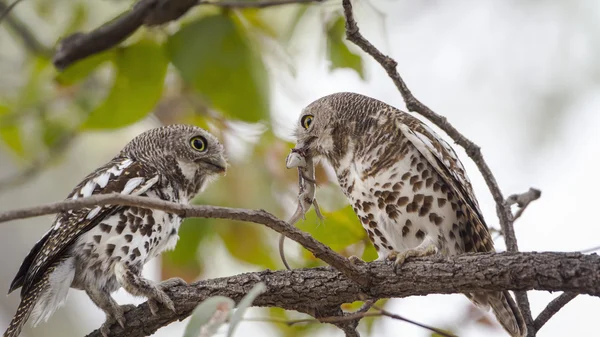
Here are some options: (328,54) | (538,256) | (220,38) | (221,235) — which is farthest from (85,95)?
(538,256)

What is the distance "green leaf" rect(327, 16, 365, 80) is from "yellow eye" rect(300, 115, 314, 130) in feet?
1.09

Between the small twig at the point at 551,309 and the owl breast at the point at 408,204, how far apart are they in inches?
21.4

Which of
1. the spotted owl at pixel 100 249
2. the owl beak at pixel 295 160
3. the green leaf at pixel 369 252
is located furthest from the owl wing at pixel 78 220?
the green leaf at pixel 369 252

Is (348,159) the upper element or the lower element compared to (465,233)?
upper

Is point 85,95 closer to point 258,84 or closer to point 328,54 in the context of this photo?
point 258,84

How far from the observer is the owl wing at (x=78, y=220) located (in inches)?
173

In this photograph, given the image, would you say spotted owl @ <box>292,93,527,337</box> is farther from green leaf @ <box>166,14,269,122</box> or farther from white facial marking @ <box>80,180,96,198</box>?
white facial marking @ <box>80,180,96,198</box>

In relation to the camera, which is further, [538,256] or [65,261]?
[65,261]

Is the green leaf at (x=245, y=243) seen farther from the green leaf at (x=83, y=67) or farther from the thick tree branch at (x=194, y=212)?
the thick tree branch at (x=194, y=212)

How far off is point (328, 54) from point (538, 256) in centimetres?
206

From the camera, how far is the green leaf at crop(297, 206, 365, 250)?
4.33 m

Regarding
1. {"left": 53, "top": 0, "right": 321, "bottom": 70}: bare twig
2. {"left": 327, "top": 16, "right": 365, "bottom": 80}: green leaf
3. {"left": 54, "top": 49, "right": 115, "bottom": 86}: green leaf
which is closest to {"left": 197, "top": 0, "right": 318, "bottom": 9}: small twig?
{"left": 53, "top": 0, "right": 321, "bottom": 70}: bare twig

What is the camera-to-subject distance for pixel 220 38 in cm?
485

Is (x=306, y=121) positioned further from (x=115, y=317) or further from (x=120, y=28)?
(x=115, y=317)
